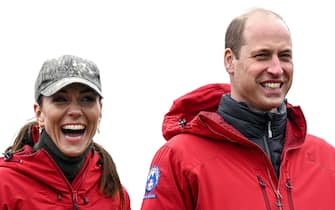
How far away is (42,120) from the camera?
14.8 ft

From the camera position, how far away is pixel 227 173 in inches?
143

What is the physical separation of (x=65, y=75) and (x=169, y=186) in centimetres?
135

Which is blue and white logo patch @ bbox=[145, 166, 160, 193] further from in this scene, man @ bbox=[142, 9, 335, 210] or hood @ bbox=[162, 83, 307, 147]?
hood @ bbox=[162, 83, 307, 147]

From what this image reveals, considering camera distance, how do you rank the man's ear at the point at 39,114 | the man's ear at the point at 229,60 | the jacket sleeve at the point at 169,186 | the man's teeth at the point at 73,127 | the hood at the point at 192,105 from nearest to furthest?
the jacket sleeve at the point at 169,186, the man's ear at the point at 229,60, the hood at the point at 192,105, the man's teeth at the point at 73,127, the man's ear at the point at 39,114

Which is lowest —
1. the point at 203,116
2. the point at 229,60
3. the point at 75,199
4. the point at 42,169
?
the point at 75,199

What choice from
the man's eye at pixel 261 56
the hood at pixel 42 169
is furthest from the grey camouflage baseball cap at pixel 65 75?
the man's eye at pixel 261 56

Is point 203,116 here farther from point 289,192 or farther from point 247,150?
point 289,192

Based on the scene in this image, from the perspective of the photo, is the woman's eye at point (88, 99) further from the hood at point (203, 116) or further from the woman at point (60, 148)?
the hood at point (203, 116)

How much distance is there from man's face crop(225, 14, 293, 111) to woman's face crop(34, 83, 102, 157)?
120cm

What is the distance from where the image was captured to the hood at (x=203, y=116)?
378cm

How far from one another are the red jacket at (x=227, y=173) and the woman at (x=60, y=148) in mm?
759

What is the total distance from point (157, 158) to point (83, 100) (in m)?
0.96

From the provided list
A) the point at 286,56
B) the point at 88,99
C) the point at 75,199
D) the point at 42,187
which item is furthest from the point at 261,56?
the point at 42,187

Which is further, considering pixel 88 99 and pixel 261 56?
pixel 88 99
